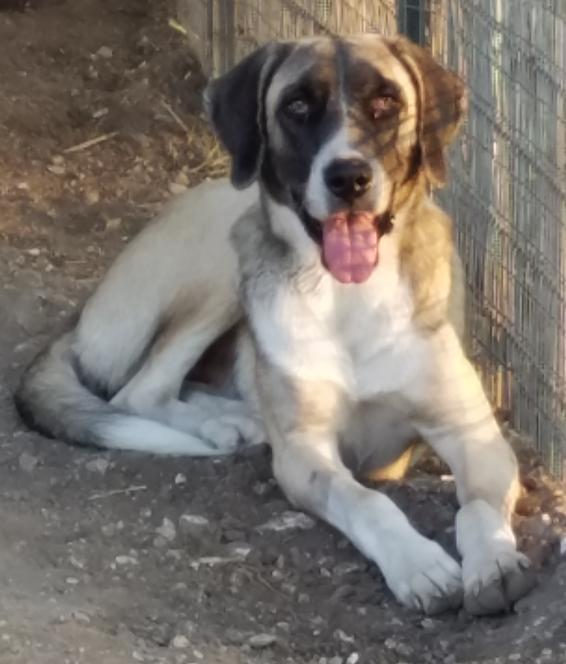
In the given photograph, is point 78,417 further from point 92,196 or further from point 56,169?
point 56,169

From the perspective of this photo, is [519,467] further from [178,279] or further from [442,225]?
[178,279]

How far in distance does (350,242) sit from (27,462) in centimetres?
112

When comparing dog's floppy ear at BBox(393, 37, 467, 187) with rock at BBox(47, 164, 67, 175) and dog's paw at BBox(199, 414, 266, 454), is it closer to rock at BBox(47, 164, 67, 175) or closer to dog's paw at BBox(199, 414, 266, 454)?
dog's paw at BBox(199, 414, 266, 454)

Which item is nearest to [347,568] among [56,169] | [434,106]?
[434,106]

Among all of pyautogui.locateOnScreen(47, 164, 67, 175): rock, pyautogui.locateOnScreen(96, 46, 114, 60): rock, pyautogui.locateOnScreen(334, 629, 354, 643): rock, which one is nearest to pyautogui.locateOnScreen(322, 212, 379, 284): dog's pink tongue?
pyautogui.locateOnScreen(334, 629, 354, 643): rock

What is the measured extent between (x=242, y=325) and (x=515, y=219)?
885 millimetres

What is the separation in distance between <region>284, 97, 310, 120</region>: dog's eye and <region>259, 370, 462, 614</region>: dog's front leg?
656mm

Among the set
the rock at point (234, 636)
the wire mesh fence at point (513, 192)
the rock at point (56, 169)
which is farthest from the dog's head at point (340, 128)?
the rock at point (56, 169)

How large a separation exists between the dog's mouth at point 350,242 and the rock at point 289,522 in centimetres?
58

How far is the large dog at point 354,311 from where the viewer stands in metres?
3.77

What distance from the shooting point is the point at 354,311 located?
4078mm

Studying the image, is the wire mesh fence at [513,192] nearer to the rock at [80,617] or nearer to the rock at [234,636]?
the rock at [234,636]

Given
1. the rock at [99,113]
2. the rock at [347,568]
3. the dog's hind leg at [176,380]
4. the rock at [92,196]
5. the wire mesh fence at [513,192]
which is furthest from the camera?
the rock at [99,113]

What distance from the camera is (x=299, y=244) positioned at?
408cm
